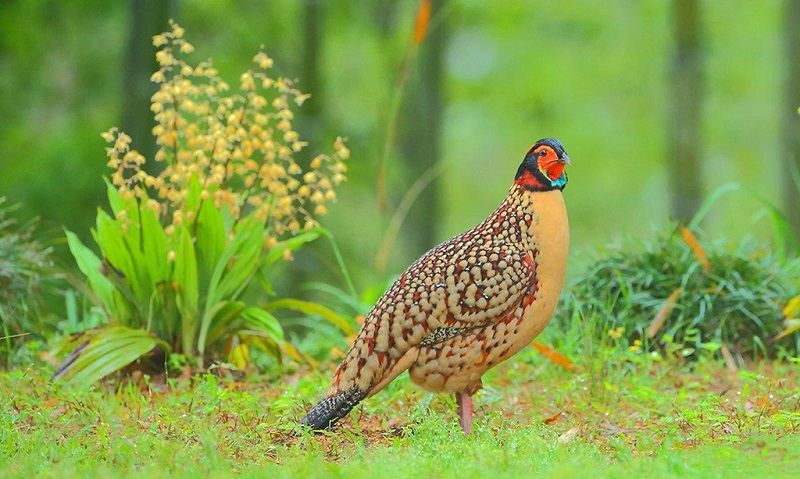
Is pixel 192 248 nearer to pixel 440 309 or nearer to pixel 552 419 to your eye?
pixel 440 309

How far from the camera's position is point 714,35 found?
16.7 metres

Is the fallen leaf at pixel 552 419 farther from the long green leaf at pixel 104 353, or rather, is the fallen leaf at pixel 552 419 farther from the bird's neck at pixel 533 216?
the long green leaf at pixel 104 353

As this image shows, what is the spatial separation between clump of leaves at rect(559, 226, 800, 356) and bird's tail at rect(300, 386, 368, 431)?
97.3 inches

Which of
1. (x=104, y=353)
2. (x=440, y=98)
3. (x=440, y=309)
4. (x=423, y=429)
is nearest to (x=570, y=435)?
(x=423, y=429)

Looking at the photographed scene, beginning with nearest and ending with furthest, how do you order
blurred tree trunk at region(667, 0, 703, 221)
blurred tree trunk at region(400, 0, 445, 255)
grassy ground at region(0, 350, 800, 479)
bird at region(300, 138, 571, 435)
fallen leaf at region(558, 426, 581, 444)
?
grassy ground at region(0, 350, 800, 479), fallen leaf at region(558, 426, 581, 444), bird at region(300, 138, 571, 435), blurred tree trunk at region(667, 0, 703, 221), blurred tree trunk at region(400, 0, 445, 255)

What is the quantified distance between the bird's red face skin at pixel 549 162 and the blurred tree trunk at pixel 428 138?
7445mm

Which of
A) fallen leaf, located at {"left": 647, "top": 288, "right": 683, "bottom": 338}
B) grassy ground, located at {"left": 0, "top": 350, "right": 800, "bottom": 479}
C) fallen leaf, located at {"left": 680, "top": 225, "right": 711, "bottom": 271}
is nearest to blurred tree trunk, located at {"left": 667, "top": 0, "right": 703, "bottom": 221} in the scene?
fallen leaf, located at {"left": 680, "top": 225, "right": 711, "bottom": 271}

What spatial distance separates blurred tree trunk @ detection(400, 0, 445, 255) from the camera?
506 inches

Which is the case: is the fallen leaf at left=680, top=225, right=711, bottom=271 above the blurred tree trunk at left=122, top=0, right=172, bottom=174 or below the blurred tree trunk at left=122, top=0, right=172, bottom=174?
below

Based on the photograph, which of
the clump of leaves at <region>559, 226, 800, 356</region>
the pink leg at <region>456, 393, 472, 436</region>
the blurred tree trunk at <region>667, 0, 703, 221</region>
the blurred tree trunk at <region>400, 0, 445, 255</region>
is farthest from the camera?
the blurred tree trunk at <region>400, 0, 445, 255</region>

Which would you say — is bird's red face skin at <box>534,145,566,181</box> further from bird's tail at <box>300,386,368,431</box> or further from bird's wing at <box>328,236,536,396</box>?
bird's tail at <box>300,386,368,431</box>

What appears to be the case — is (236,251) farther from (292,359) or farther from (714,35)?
(714,35)

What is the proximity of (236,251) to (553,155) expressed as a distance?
2.46 m

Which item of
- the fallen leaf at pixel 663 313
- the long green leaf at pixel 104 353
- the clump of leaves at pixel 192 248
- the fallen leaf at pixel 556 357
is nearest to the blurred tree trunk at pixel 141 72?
the clump of leaves at pixel 192 248
